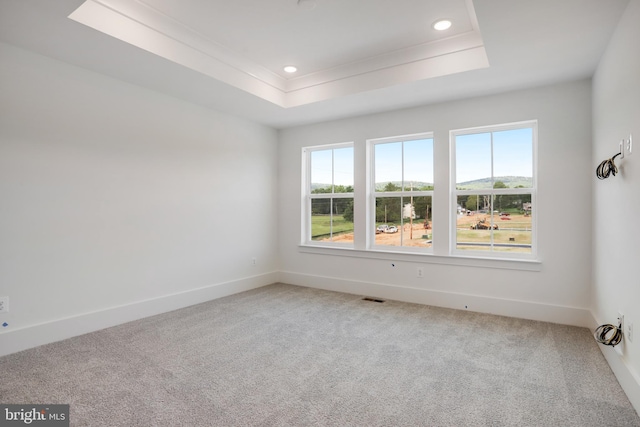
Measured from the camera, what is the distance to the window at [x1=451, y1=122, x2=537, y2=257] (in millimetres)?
3742

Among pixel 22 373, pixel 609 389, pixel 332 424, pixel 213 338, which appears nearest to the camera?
pixel 332 424

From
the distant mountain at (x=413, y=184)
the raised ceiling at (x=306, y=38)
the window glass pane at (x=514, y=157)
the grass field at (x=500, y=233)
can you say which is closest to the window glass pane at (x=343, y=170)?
the distant mountain at (x=413, y=184)

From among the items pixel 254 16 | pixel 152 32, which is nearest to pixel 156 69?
pixel 152 32

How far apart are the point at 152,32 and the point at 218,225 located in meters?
2.37

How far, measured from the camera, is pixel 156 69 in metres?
3.16

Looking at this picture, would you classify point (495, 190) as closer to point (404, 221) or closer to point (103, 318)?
point (404, 221)

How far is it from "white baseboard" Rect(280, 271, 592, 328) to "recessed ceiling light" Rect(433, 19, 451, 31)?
2791 mm

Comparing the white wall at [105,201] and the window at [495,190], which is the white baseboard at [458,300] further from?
the white wall at [105,201]

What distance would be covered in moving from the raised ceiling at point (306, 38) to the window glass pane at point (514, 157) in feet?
3.74

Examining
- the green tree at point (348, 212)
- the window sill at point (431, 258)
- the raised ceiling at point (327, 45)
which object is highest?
the raised ceiling at point (327, 45)

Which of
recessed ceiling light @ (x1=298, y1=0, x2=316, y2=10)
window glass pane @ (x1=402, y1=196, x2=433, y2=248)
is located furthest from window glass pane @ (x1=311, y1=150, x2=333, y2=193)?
recessed ceiling light @ (x1=298, y1=0, x2=316, y2=10)

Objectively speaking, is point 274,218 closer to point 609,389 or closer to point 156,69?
point 156,69

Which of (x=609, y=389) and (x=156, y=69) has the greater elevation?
(x=156, y=69)

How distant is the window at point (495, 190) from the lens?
12.3ft
